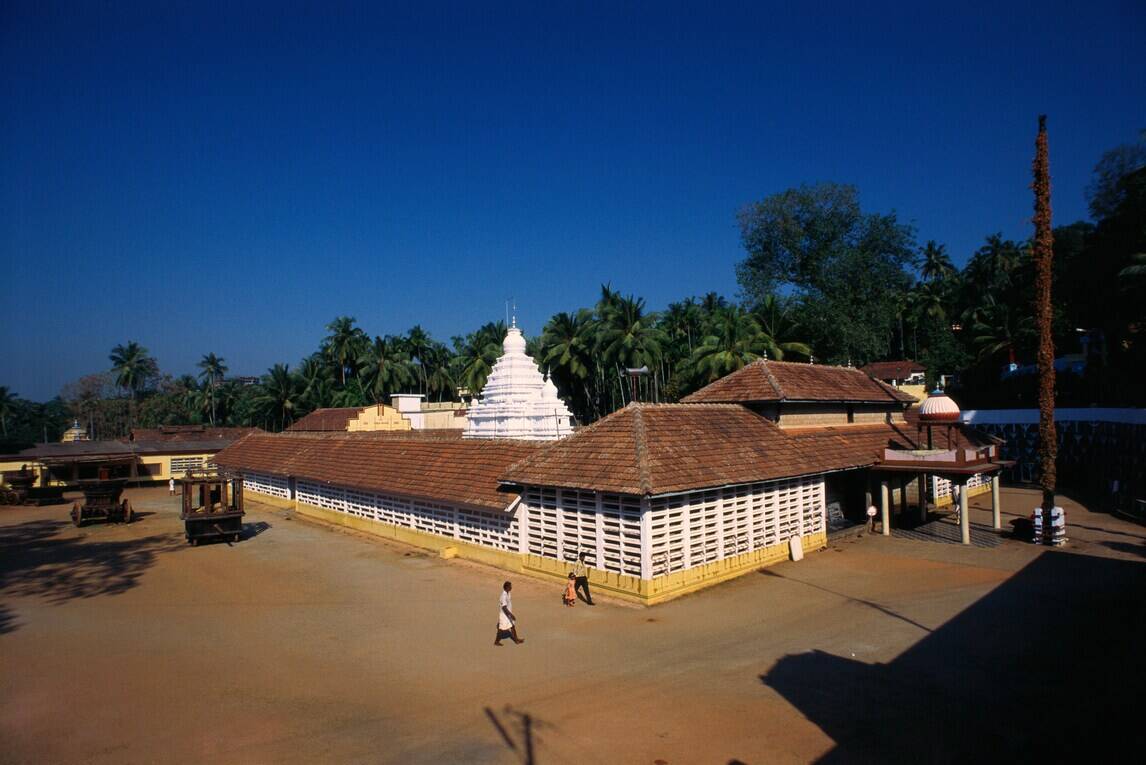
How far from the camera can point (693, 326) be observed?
65.2 metres

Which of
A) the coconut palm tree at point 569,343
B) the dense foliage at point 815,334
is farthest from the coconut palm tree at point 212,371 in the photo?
the coconut palm tree at point 569,343

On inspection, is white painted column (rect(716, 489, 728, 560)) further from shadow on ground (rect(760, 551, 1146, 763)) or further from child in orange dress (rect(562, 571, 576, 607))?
shadow on ground (rect(760, 551, 1146, 763))

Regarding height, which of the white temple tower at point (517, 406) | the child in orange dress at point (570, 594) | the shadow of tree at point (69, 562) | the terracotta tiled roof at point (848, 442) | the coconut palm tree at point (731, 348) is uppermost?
the coconut palm tree at point (731, 348)

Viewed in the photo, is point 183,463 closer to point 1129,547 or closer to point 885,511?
point 885,511

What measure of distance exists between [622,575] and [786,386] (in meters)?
9.58

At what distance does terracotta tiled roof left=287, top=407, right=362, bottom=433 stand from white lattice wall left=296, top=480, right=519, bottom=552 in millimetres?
19613

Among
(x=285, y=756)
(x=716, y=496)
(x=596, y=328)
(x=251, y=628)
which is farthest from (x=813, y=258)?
(x=285, y=756)

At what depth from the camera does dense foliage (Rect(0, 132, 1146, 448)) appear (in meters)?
33.0

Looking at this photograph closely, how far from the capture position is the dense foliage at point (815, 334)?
33.0 metres

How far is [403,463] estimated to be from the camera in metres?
23.7

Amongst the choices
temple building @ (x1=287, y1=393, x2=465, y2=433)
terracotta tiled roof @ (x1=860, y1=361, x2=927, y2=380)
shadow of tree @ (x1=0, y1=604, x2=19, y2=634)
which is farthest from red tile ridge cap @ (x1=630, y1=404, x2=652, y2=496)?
terracotta tiled roof @ (x1=860, y1=361, x2=927, y2=380)

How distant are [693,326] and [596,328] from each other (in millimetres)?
15470

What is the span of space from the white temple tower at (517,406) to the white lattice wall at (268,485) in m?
8.73

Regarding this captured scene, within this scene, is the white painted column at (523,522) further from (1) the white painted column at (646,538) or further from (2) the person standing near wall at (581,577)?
(1) the white painted column at (646,538)
